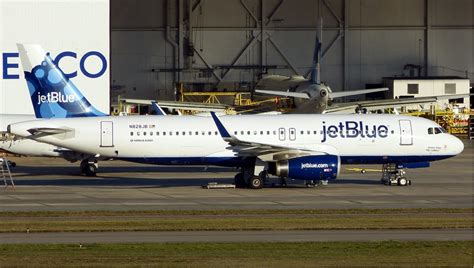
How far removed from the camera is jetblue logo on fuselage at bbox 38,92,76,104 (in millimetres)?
49781

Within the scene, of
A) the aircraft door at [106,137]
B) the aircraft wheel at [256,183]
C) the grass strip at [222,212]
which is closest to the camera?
the grass strip at [222,212]

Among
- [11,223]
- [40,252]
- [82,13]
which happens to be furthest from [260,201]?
[82,13]

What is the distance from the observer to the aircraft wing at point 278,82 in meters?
88.4

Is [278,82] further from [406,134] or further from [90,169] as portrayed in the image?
[406,134]

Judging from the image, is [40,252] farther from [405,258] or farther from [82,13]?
[82,13]

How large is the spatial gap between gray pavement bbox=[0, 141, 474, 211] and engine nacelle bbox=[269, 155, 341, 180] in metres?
0.66

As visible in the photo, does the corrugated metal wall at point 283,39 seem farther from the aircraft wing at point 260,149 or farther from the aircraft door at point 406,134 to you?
the aircraft wing at point 260,149

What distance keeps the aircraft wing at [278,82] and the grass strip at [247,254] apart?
59576 millimetres

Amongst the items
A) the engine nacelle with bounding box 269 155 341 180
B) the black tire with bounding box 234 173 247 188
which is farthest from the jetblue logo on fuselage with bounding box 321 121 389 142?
the black tire with bounding box 234 173 247 188

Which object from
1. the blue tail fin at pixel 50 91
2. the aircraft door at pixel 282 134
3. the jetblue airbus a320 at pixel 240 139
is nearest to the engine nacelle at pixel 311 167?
the jetblue airbus a320 at pixel 240 139

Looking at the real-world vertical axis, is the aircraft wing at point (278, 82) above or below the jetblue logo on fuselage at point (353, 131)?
above

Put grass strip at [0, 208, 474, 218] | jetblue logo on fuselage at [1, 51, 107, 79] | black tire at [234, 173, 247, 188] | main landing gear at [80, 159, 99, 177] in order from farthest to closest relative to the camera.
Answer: jetblue logo on fuselage at [1, 51, 107, 79] → main landing gear at [80, 159, 99, 177] → black tire at [234, 173, 247, 188] → grass strip at [0, 208, 474, 218]

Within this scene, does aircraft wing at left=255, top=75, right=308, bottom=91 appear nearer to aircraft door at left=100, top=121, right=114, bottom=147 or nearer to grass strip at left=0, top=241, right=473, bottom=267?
aircraft door at left=100, top=121, right=114, bottom=147

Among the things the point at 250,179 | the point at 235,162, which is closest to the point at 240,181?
the point at 235,162
